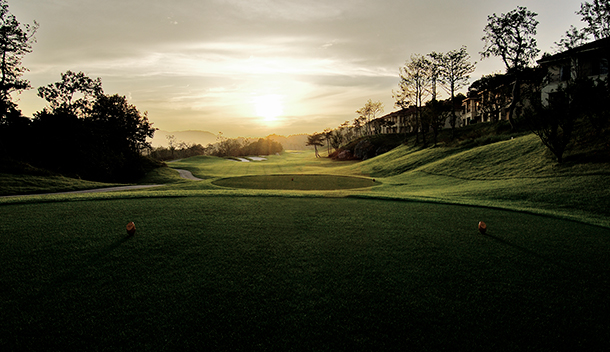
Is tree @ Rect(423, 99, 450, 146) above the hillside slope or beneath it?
above

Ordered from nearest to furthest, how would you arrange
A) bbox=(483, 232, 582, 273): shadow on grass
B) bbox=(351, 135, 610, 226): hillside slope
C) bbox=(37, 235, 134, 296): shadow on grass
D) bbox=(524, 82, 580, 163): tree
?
bbox=(37, 235, 134, 296): shadow on grass < bbox=(483, 232, 582, 273): shadow on grass < bbox=(351, 135, 610, 226): hillside slope < bbox=(524, 82, 580, 163): tree

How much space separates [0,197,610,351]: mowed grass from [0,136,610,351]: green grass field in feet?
0.06

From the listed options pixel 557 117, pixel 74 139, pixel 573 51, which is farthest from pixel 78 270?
pixel 573 51

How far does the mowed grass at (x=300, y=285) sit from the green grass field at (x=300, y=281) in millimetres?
20

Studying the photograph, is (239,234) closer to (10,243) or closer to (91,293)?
(91,293)

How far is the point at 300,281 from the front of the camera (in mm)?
3820

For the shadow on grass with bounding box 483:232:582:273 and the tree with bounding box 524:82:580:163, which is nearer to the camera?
the shadow on grass with bounding box 483:232:582:273

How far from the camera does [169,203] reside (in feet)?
28.7

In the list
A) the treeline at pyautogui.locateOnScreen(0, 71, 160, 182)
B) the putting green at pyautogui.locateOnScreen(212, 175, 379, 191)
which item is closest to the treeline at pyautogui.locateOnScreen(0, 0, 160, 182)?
the treeline at pyautogui.locateOnScreen(0, 71, 160, 182)

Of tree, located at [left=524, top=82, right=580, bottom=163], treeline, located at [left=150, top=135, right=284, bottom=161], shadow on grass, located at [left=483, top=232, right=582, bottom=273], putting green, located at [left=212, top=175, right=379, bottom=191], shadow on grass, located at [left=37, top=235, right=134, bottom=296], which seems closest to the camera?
shadow on grass, located at [left=37, top=235, right=134, bottom=296]

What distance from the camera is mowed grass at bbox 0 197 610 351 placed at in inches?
111

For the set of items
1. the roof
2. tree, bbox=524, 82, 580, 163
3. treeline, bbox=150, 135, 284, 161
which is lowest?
tree, bbox=524, 82, 580, 163

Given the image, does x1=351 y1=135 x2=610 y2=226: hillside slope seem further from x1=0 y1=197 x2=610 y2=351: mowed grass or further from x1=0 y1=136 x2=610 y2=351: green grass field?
x1=0 y1=197 x2=610 y2=351: mowed grass

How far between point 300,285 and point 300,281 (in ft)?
0.35
